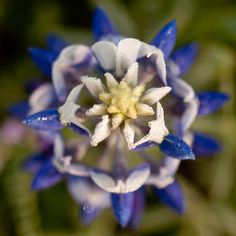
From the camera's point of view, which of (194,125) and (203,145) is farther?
(194,125)

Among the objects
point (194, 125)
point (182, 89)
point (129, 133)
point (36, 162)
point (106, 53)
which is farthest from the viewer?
point (194, 125)

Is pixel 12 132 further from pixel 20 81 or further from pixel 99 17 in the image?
pixel 99 17

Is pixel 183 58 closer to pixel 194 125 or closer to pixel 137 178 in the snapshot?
pixel 137 178

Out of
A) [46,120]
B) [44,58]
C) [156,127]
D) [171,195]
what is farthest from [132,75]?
[171,195]

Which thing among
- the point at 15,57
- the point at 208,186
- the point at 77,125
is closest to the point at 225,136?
the point at 208,186

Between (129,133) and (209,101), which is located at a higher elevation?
(129,133)
